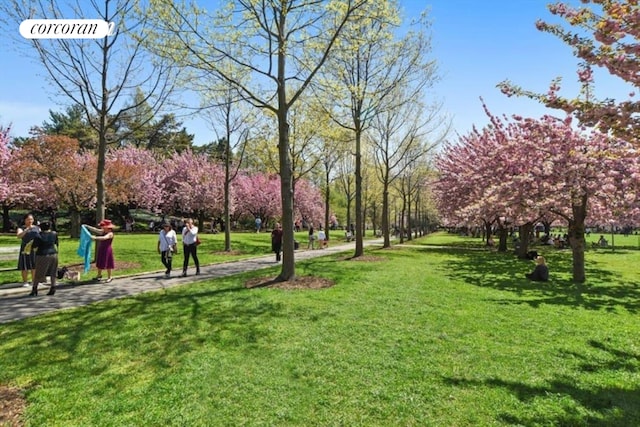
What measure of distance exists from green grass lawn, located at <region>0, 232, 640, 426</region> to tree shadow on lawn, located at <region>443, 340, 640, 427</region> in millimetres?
18

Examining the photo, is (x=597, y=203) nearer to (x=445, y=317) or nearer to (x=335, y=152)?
(x=445, y=317)

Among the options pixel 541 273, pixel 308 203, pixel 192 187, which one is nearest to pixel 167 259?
pixel 541 273

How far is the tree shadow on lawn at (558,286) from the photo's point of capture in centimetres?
885

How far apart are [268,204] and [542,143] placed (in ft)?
120

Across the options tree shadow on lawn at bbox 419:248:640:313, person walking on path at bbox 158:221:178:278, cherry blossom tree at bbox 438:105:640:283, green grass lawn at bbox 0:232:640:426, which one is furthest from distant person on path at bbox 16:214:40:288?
cherry blossom tree at bbox 438:105:640:283

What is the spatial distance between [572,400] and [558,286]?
8246mm

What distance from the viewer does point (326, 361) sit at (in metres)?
4.91

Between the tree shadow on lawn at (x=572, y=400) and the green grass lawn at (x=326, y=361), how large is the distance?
0.02 meters

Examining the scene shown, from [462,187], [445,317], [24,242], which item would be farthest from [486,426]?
[462,187]

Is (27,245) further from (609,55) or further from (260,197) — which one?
(260,197)

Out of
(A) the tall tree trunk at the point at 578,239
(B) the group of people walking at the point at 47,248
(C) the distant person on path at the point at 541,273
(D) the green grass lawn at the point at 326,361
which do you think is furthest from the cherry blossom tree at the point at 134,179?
(A) the tall tree trunk at the point at 578,239

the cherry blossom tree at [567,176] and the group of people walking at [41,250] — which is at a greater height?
the cherry blossom tree at [567,176]

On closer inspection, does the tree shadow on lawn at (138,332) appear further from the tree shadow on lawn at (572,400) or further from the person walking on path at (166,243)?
the person walking on path at (166,243)

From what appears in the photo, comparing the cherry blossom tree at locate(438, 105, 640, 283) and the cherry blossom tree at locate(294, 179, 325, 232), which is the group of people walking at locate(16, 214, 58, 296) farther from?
the cherry blossom tree at locate(294, 179, 325, 232)
